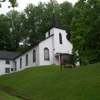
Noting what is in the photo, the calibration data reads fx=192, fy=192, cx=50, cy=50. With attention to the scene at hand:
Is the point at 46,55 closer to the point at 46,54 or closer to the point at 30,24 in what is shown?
the point at 46,54

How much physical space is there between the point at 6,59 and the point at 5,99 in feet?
124

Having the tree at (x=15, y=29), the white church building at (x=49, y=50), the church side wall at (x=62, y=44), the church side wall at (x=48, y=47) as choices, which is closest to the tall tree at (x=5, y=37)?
the tree at (x=15, y=29)

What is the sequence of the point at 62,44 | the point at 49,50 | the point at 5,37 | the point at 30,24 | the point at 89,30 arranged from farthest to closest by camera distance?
the point at 30,24 < the point at 5,37 < the point at 62,44 < the point at 49,50 < the point at 89,30

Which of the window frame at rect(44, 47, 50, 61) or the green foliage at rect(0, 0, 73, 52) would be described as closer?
the window frame at rect(44, 47, 50, 61)

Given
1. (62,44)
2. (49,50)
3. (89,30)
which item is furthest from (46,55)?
(89,30)

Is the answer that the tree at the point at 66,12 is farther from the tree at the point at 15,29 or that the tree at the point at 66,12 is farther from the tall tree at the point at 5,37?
the tall tree at the point at 5,37

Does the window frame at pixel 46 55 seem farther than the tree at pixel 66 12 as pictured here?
No

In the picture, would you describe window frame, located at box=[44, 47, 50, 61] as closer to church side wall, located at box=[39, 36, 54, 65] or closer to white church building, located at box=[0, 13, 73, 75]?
white church building, located at box=[0, 13, 73, 75]

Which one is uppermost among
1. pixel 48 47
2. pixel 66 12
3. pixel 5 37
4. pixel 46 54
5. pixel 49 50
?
pixel 66 12

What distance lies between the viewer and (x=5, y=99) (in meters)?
12.1

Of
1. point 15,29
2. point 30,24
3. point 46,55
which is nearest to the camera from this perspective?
point 46,55

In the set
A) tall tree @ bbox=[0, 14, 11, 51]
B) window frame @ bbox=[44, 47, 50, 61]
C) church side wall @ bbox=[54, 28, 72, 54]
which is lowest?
window frame @ bbox=[44, 47, 50, 61]

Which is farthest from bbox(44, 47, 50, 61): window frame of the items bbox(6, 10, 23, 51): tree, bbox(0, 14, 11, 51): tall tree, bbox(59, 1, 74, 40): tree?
bbox(6, 10, 23, 51): tree

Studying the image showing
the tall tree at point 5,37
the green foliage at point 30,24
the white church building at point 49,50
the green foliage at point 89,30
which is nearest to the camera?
the green foliage at point 89,30
